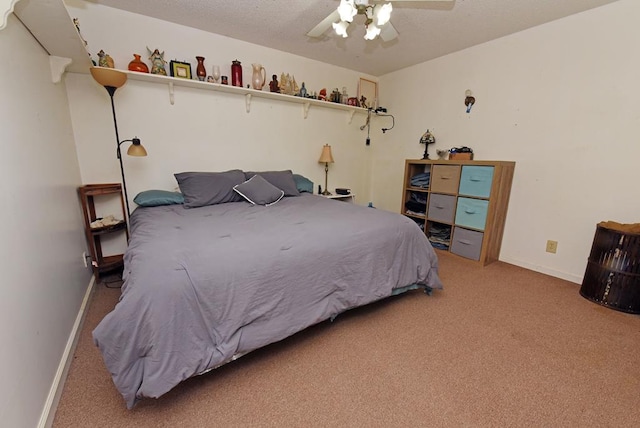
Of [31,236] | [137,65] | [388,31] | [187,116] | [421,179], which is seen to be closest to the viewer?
[31,236]

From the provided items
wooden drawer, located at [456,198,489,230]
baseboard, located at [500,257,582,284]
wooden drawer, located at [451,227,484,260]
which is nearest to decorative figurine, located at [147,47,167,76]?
wooden drawer, located at [456,198,489,230]

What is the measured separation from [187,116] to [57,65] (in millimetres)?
1006

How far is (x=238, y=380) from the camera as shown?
4.63 feet

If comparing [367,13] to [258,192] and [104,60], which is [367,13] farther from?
[104,60]

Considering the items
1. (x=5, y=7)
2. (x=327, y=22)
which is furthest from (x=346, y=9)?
(x=5, y=7)

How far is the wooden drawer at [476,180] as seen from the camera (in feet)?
9.15

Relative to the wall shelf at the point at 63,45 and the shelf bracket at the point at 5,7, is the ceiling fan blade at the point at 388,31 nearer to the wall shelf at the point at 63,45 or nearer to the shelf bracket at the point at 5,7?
the wall shelf at the point at 63,45

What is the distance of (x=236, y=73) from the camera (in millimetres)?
2959

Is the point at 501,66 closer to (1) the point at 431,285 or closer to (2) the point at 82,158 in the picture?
(1) the point at 431,285

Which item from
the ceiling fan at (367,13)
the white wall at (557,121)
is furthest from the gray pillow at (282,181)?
the white wall at (557,121)

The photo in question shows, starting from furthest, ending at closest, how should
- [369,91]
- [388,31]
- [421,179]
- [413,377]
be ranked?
[369,91], [421,179], [388,31], [413,377]

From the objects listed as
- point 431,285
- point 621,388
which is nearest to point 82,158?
point 431,285

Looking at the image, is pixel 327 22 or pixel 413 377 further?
pixel 327 22

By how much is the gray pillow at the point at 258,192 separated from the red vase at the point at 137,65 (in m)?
1.30
